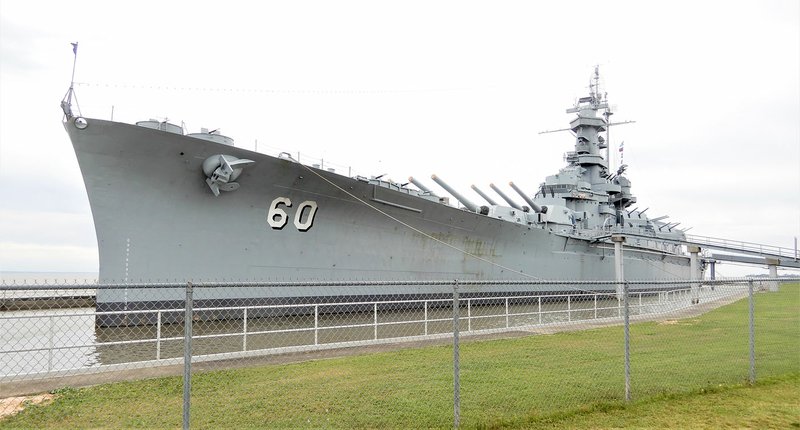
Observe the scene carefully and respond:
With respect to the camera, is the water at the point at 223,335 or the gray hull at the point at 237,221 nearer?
the water at the point at 223,335

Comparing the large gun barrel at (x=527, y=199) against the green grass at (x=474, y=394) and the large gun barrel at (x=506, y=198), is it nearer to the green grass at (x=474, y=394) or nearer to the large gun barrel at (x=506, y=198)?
the large gun barrel at (x=506, y=198)

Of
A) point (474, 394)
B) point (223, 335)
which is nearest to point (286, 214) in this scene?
point (223, 335)

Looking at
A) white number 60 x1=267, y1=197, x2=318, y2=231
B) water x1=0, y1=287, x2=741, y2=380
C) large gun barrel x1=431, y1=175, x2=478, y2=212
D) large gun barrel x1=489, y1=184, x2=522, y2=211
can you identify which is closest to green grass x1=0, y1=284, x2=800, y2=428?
water x1=0, y1=287, x2=741, y2=380

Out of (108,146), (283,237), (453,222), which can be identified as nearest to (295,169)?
(283,237)

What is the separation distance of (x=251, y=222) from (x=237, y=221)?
34 centimetres

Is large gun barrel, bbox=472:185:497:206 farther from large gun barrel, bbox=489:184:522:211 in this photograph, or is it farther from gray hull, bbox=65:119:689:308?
gray hull, bbox=65:119:689:308

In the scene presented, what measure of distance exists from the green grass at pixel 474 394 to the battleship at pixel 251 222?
2761mm

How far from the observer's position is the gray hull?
453 inches

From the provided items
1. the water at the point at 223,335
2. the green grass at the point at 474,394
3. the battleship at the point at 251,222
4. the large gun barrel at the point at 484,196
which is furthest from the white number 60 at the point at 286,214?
the large gun barrel at the point at 484,196

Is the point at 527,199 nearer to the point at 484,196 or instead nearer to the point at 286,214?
the point at 484,196

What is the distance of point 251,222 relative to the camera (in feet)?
42.8

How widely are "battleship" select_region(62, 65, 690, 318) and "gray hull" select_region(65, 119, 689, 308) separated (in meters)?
0.03

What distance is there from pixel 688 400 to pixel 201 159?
34.9 ft

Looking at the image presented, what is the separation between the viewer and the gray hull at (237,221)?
11.5 m
